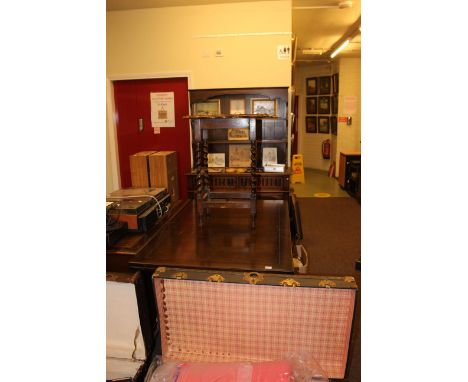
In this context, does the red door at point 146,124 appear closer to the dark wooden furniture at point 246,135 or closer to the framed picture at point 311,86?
the dark wooden furniture at point 246,135

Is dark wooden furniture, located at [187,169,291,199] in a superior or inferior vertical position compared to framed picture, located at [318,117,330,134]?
inferior

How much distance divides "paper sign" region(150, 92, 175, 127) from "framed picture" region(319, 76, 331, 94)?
223 inches

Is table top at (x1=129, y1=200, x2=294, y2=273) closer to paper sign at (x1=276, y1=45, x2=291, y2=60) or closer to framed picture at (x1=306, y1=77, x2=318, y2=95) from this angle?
paper sign at (x1=276, y1=45, x2=291, y2=60)

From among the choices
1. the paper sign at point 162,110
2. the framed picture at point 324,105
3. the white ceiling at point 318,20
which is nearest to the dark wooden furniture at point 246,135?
the paper sign at point 162,110

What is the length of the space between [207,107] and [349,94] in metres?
4.71

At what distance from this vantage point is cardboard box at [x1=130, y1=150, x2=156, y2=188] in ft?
11.6

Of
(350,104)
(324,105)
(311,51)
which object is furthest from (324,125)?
(311,51)

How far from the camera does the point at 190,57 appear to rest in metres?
4.22

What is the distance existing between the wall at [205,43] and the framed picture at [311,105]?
558cm

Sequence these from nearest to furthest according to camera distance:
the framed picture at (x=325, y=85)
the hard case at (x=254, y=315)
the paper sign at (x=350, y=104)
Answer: the hard case at (x=254, y=315), the paper sign at (x=350, y=104), the framed picture at (x=325, y=85)

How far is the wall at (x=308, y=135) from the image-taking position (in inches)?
362

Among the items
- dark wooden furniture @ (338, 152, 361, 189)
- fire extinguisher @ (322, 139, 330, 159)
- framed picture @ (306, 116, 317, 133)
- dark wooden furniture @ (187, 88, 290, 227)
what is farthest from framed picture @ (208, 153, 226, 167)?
framed picture @ (306, 116, 317, 133)
